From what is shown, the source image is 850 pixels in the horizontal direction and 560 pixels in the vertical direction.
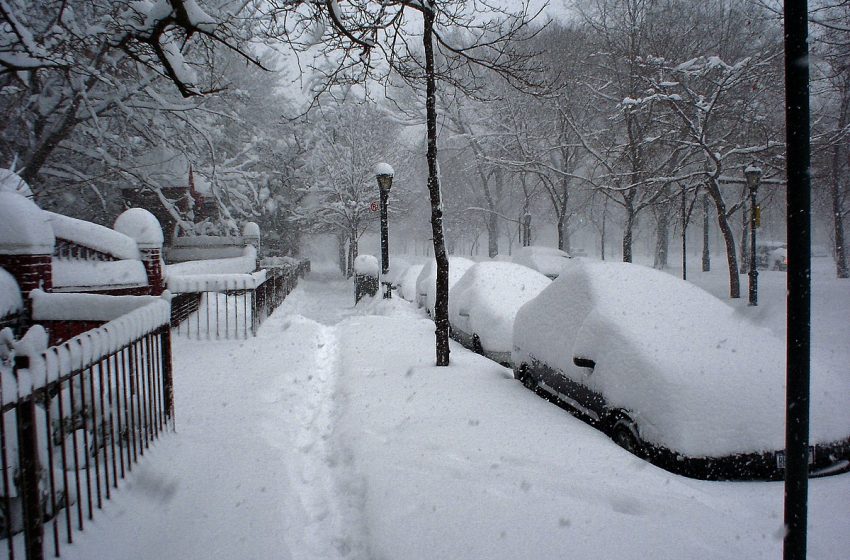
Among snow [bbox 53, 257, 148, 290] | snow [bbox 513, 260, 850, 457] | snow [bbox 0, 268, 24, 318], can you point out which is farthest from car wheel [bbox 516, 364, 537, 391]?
snow [bbox 53, 257, 148, 290]

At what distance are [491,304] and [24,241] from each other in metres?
6.64

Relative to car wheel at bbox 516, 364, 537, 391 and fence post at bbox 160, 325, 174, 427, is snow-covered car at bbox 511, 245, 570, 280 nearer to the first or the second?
car wheel at bbox 516, 364, 537, 391

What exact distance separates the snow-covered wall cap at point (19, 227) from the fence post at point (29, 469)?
404cm

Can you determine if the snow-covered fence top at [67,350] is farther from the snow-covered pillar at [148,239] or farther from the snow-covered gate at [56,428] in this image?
the snow-covered pillar at [148,239]

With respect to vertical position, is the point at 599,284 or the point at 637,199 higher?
the point at 637,199

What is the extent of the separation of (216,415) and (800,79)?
5.86m

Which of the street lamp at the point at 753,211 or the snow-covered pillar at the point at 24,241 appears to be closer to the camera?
the snow-covered pillar at the point at 24,241

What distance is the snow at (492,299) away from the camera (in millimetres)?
8430

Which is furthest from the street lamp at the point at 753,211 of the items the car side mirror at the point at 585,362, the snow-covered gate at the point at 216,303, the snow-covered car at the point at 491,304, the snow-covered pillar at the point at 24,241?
the snow-covered pillar at the point at 24,241

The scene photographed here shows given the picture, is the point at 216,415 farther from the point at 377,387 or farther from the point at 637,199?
the point at 637,199

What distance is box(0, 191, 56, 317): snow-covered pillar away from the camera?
5.52 meters

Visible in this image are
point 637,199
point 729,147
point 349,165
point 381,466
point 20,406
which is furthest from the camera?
point 349,165

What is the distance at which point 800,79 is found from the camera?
7.50ft

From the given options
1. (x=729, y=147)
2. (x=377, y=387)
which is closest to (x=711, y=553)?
(x=377, y=387)
